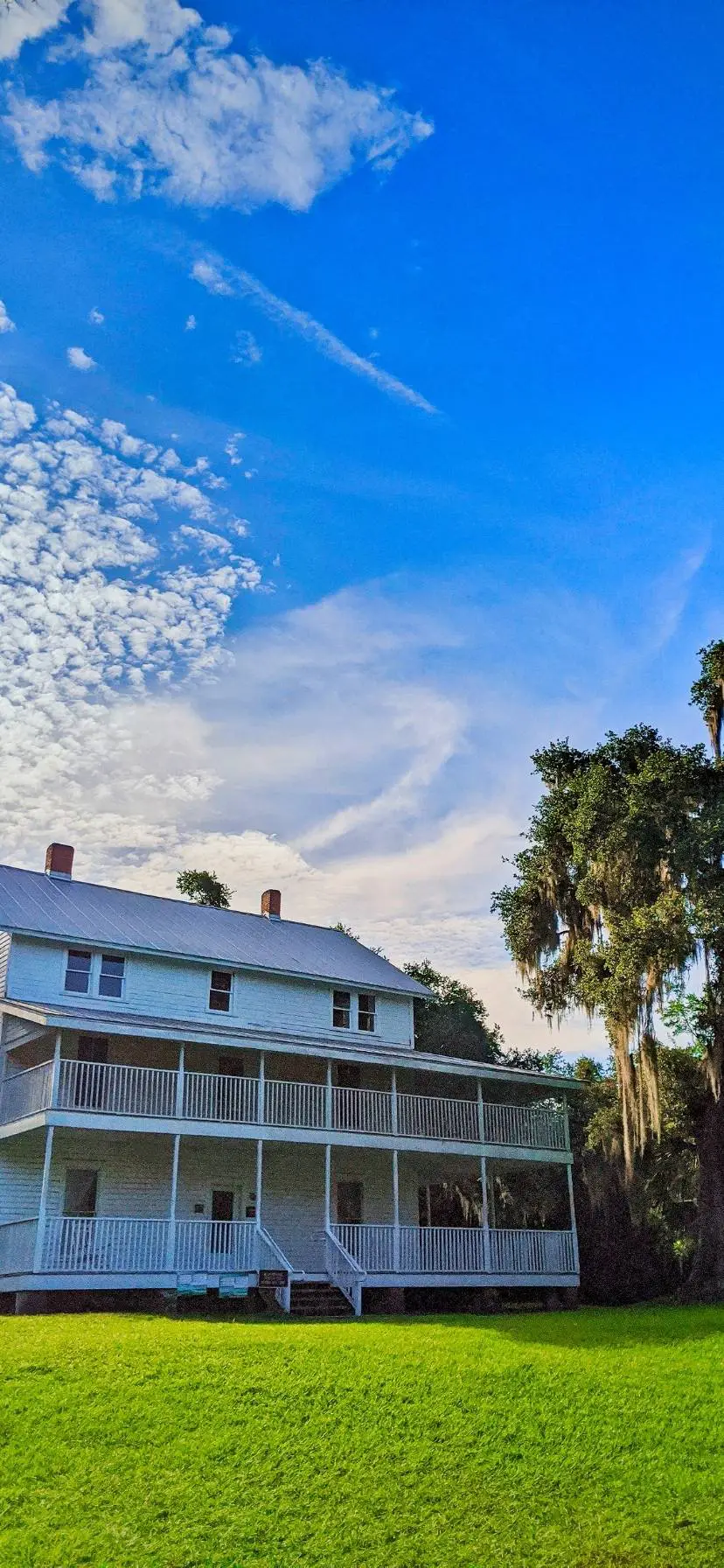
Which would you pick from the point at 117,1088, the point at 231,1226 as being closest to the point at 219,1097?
the point at 231,1226

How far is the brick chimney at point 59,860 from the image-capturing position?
28750 millimetres

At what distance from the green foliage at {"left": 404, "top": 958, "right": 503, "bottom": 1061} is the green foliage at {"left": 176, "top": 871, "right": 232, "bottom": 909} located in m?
7.17

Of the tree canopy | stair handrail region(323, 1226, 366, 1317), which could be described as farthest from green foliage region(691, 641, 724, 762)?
stair handrail region(323, 1226, 366, 1317)

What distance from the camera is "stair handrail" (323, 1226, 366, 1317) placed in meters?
22.0

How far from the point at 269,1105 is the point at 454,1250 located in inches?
184

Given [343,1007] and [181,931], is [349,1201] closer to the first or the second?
[343,1007]

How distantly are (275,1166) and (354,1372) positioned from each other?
11868 millimetres

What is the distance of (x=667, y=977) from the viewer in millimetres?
25156

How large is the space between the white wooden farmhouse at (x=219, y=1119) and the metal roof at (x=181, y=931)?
0.07 m

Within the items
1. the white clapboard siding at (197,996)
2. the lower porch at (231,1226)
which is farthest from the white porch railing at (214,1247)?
the white clapboard siding at (197,996)

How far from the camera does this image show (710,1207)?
82.9ft

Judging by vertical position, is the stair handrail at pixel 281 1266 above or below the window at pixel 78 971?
below

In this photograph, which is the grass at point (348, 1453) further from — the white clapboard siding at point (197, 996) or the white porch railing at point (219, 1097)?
the white clapboard siding at point (197, 996)

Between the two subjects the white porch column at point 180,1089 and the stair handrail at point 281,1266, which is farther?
the white porch column at point 180,1089
